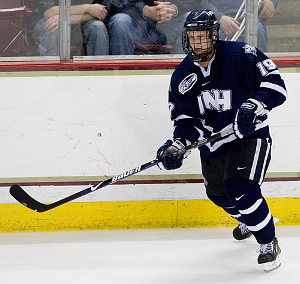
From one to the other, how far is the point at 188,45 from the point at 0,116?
108 cm

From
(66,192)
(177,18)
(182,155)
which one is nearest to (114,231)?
(66,192)

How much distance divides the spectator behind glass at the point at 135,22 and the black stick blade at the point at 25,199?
791 millimetres

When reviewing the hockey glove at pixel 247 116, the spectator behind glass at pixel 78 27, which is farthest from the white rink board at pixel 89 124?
the hockey glove at pixel 247 116

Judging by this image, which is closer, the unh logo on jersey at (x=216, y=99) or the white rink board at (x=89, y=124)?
the unh logo on jersey at (x=216, y=99)

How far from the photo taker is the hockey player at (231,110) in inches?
111

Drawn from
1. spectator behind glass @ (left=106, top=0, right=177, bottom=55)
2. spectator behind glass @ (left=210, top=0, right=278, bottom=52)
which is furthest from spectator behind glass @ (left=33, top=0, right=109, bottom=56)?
spectator behind glass @ (left=210, top=0, right=278, bottom=52)

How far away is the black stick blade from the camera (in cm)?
321

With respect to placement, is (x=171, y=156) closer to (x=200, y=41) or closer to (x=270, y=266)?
(x=200, y=41)

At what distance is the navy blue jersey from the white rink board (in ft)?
1.37

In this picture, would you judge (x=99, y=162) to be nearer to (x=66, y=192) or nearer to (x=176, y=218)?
(x=66, y=192)

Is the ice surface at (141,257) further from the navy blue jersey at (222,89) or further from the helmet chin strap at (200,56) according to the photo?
the helmet chin strap at (200,56)

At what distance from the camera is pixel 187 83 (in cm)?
301

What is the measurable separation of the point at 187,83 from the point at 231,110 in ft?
0.70

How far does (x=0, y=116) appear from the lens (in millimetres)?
3459
